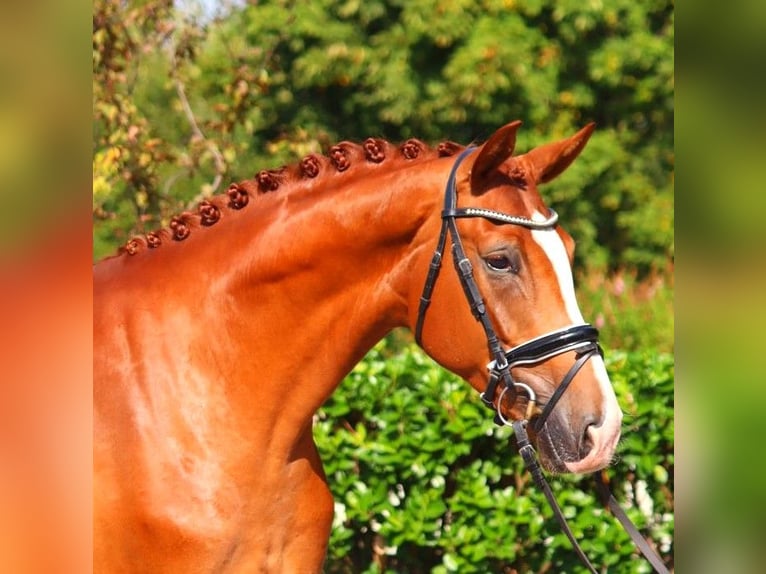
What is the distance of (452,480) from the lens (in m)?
4.57

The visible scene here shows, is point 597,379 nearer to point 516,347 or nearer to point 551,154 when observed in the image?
point 516,347

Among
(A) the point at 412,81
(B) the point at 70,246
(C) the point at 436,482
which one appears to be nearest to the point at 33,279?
(B) the point at 70,246

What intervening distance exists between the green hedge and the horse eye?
77.3 inches

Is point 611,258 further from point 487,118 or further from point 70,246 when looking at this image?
point 70,246

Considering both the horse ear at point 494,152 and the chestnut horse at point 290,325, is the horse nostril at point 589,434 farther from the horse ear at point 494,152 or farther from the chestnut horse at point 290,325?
the horse ear at point 494,152

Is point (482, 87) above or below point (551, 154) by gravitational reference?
below

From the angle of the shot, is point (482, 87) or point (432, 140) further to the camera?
point (432, 140)

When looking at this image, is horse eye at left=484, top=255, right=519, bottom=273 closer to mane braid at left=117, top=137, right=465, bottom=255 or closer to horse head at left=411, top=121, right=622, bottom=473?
horse head at left=411, top=121, right=622, bottom=473

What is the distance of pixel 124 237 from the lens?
23.3ft

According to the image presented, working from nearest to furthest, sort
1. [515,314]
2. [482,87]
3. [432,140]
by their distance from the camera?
1. [515,314]
2. [482,87]
3. [432,140]

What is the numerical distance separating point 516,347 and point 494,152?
0.52 m

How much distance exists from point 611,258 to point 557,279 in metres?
9.50

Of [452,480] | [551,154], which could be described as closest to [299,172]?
[551,154]

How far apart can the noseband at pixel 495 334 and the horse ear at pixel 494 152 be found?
0.22 feet
